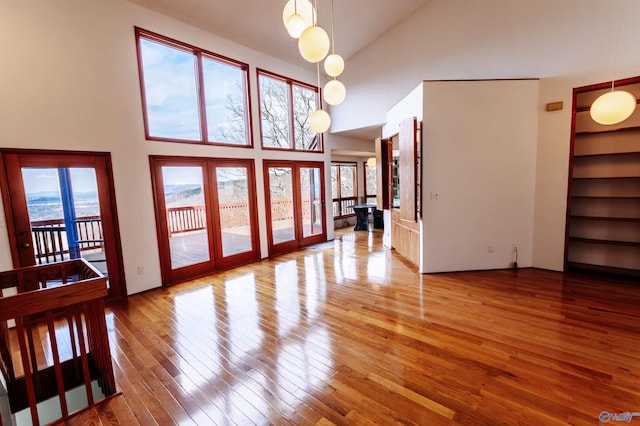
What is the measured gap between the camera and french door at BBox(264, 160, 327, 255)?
614 centimetres

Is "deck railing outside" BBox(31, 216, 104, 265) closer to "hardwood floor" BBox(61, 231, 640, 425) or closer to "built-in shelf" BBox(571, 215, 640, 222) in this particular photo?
"hardwood floor" BBox(61, 231, 640, 425)

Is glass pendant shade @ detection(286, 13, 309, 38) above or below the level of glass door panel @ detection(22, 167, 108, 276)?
above

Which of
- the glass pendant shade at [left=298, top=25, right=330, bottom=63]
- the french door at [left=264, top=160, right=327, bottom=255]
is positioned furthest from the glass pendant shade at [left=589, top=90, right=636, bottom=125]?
the french door at [left=264, top=160, right=327, bottom=255]

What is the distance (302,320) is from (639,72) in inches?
209

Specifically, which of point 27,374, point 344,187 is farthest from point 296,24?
point 344,187

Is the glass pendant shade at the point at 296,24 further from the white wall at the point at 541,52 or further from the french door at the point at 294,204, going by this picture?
the french door at the point at 294,204

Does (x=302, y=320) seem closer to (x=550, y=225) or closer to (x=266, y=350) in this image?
(x=266, y=350)

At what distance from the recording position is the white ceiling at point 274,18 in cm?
427

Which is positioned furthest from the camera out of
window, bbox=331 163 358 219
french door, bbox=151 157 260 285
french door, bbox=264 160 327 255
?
window, bbox=331 163 358 219

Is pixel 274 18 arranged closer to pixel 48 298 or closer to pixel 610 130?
pixel 48 298

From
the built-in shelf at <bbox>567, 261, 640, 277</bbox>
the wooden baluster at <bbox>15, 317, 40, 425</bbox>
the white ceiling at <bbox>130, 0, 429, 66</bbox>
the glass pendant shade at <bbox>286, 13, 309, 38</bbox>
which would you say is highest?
the white ceiling at <bbox>130, 0, 429, 66</bbox>

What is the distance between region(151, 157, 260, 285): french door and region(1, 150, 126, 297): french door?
2.12 ft

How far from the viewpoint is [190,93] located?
4723mm

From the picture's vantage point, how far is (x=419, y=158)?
177 inches
